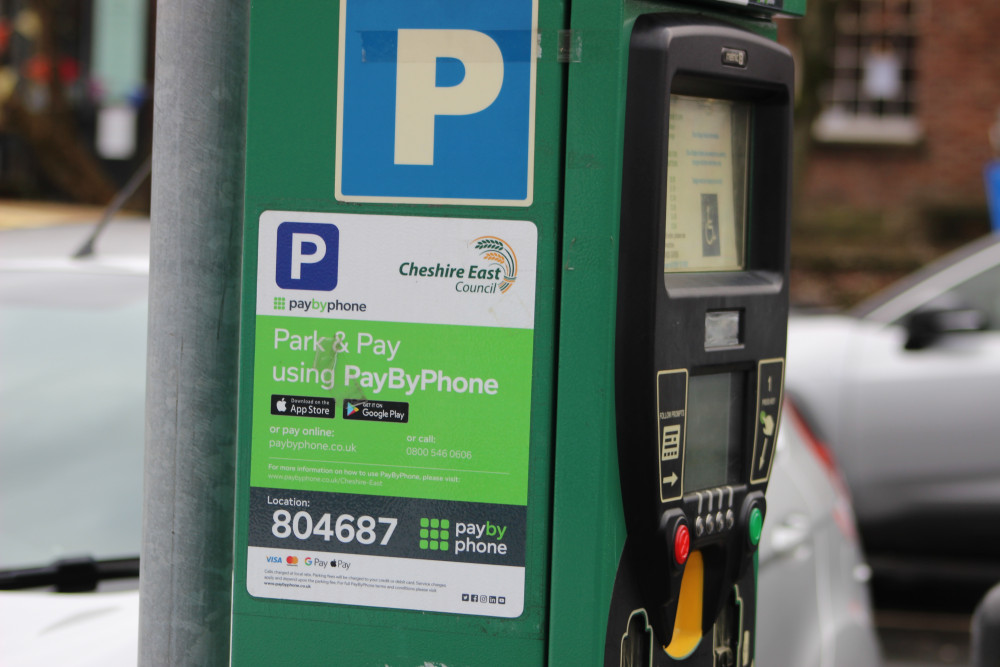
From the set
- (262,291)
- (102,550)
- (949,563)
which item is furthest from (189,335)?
(949,563)

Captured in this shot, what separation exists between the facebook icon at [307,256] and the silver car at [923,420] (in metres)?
4.86

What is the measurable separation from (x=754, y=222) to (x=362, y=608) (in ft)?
2.81

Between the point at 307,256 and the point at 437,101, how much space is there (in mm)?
281

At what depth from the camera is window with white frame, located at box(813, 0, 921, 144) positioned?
16.2 meters

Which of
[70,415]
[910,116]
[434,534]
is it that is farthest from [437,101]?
[910,116]

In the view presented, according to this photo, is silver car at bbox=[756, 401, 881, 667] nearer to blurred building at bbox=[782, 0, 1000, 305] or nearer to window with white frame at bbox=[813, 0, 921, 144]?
blurred building at bbox=[782, 0, 1000, 305]

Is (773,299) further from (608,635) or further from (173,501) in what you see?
(173,501)

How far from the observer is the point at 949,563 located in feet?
20.5

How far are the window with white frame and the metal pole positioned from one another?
1500cm

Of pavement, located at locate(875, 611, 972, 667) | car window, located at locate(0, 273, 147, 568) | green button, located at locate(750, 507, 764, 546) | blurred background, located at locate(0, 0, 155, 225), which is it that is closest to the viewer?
green button, located at locate(750, 507, 764, 546)

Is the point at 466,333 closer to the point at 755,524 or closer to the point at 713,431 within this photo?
the point at 713,431

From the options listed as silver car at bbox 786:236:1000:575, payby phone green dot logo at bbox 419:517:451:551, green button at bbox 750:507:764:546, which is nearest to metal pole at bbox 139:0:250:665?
→ payby phone green dot logo at bbox 419:517:451:551

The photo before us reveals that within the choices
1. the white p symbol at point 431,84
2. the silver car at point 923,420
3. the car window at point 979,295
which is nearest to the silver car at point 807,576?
the white p symbol at point 431,84

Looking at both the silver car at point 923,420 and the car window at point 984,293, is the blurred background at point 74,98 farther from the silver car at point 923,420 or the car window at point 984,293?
the car window at point 984,293
